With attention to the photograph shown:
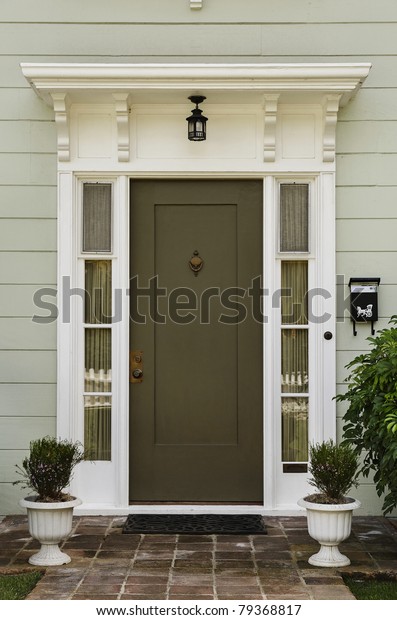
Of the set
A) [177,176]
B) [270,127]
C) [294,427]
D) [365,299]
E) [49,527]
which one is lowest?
[49,527]

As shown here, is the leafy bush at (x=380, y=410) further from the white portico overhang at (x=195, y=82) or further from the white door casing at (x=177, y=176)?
the white portico overhang at (x=195, y=82)

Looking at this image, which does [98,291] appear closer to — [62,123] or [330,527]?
[62,123]

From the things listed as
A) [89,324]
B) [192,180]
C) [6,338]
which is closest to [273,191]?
[192,180]

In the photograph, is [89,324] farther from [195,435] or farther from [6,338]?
[195,435]

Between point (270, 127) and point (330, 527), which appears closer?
point (330, 527)

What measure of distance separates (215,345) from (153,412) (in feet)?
2.21

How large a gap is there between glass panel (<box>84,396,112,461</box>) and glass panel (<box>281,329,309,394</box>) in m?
1.31

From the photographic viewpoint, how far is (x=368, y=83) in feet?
22.4

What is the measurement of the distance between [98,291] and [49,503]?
1.89m

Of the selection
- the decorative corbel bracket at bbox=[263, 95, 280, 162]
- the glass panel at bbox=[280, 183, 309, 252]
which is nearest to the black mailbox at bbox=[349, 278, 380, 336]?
the glass panel at bbox=[280, 183, 309, 252]

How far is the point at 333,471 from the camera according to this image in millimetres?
5531

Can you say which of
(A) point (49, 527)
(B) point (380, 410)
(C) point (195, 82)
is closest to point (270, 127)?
(C) point (195, 82)

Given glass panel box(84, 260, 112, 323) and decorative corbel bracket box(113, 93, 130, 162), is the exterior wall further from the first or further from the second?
decorative corbel bracket box(113, 93, 130, 162)

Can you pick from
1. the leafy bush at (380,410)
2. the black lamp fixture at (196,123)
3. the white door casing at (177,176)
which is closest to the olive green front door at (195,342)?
the white door casing at (177,176)
